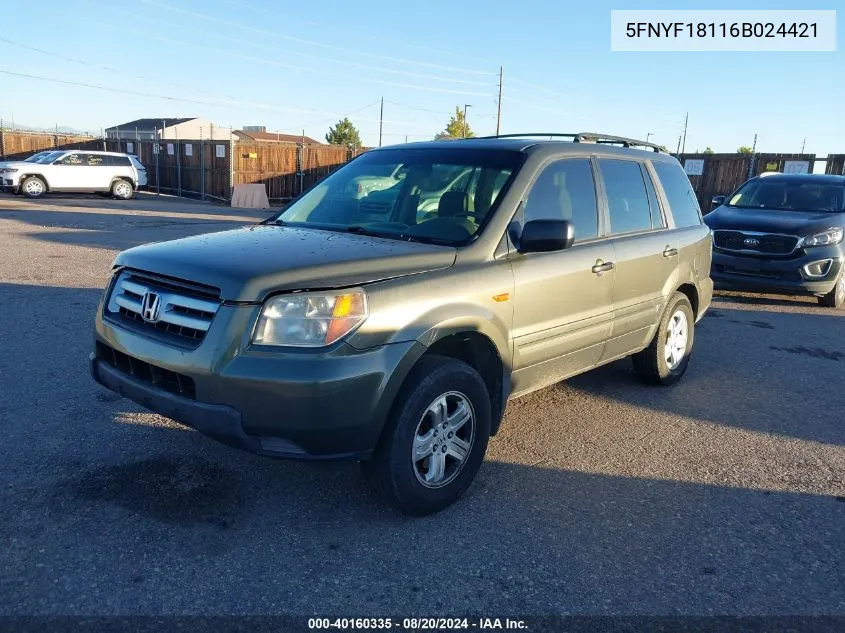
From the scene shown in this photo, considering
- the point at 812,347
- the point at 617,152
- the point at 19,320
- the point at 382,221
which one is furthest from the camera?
the point at 812,347

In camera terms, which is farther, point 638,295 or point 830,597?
point 638,295

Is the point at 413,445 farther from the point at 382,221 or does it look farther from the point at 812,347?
the point at 812,347

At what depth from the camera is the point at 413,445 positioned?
3318 mm

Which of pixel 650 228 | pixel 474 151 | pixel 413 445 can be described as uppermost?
pixel 474 151

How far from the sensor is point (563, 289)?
420cm

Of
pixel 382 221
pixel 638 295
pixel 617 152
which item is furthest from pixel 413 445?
pixel 617 152

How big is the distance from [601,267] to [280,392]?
2443 millimetres

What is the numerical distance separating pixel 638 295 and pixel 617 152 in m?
1.04

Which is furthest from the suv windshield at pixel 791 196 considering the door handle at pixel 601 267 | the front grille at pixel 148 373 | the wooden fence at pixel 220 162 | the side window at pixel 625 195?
the wooden fence at pixel 220 162

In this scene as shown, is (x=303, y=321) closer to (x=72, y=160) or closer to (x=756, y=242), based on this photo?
(x=756, y=242)

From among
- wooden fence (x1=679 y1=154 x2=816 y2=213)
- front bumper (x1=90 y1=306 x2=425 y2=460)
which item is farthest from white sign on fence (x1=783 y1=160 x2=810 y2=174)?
front bumper (x1=90 y1=306 x2=425 y2=460)

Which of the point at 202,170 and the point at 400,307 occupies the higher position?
the point at 202,170

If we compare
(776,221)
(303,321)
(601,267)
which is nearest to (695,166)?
(776,221)

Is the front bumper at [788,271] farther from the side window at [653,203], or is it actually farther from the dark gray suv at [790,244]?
the side window at [653,203]
